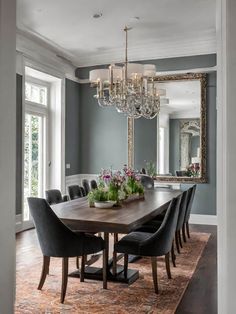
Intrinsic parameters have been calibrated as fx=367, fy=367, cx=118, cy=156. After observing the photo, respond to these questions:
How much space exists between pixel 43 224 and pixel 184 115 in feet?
15.1

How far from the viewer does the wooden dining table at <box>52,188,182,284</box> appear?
3080 mm

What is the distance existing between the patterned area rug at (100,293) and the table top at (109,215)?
63cm

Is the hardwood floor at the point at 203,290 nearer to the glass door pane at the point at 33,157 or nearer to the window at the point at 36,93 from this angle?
the glass door pane at the point at 33,157

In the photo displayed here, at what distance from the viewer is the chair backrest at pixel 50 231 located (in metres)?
3.14

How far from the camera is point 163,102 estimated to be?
23.8 feet

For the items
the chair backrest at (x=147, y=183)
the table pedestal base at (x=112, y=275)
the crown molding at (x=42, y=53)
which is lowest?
the table pedestal base at (x=112, y=275)

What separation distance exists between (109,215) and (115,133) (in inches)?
172

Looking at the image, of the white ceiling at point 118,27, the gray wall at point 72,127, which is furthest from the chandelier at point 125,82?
the gray wall at point 72,127

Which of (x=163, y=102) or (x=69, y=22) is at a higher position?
(x=69, y=22)

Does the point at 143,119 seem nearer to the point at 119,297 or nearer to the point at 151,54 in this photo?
the point at 151,54

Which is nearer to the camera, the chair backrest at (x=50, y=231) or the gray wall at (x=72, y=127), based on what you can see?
the chair backrest at (x=50, y=231)

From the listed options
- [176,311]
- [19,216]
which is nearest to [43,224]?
[176,311]
